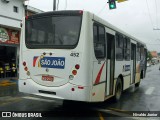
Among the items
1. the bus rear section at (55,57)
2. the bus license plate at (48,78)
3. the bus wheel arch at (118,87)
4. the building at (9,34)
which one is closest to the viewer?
the bus rear section at (55,57)

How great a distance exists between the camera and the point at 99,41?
761 centimetres

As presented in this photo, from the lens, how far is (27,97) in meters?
10.7

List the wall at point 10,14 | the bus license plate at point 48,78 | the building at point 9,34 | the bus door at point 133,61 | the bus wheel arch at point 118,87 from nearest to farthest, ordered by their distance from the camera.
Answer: the bus license plate at point 48,78, the bus wheel arch at point 118,87, the bus door at point 133,61, the wall at point 10,14, the building at point 9,34

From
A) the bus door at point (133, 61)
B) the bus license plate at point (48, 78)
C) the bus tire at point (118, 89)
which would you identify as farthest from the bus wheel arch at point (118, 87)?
the bus license plate at point (48, 78)

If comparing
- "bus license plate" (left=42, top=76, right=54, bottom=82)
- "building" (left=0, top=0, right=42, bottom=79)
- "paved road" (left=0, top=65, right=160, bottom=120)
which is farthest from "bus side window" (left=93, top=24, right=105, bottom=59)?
"building" (left=0, top=0, right=42, bottom=79)

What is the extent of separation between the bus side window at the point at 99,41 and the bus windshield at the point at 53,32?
629 millimetres

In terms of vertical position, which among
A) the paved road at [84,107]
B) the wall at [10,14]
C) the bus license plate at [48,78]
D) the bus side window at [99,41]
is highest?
the wall at [10,14]

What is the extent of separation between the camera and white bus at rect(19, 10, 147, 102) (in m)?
6.89

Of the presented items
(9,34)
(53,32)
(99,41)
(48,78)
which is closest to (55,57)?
(48,78)

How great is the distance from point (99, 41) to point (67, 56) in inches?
47.6

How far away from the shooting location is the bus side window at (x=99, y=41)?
734 centimetres

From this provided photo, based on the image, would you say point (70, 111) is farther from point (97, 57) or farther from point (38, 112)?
point (97, 57)

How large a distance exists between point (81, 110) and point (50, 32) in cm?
287

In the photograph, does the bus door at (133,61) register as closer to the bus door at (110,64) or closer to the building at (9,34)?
the bus door at (110,64)
